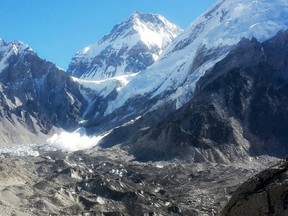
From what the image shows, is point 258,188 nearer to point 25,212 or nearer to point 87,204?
point 25,212

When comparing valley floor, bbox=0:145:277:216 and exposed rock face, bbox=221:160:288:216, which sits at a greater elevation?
valley floor, bbox=0:145:277:216

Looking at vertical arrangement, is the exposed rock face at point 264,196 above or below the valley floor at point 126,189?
below

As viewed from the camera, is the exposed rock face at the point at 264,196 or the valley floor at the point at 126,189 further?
the valley floor at the point at 126,189

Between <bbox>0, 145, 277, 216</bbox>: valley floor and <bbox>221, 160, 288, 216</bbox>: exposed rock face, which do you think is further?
<bbox>0, 145, 277, 216</bbox>: valley floor

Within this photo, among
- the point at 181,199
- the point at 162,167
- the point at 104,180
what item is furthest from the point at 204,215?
the point at 162,167
